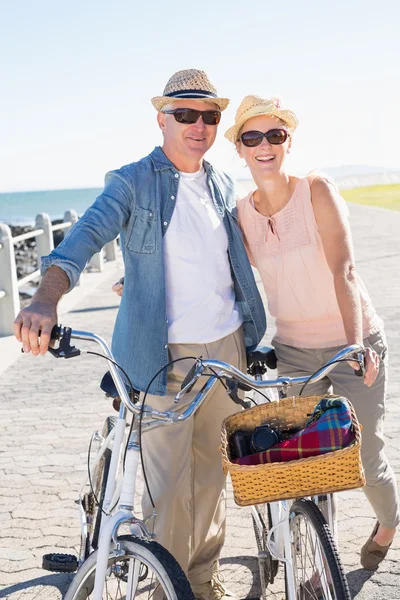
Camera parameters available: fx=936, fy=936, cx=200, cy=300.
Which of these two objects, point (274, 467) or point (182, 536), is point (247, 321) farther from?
point (274, 467)

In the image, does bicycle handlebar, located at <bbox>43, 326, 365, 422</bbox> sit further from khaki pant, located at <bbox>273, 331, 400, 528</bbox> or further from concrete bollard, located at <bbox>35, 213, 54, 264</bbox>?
concrete bollard, located at <bbox>35, 213, 54, 264</bbox>

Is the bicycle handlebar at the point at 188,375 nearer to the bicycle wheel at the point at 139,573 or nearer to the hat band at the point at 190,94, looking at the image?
the bicycle wheel at the point at 139,573

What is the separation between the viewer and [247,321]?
4.18 m

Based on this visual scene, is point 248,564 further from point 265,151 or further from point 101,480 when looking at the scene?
point 265,151

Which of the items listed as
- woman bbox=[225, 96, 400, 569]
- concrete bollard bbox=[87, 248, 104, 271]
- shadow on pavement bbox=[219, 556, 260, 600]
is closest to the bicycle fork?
woman bbox=[225, 96, 400, 569]

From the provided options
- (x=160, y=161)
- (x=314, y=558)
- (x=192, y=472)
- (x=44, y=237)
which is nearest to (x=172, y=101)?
(x=160, y=161)

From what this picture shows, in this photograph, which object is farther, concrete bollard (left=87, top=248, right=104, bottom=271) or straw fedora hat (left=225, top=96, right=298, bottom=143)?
concrete bollard (left=87, top=248, right=104, bottom=271)

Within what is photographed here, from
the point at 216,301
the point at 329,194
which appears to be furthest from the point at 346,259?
the point at 216,301

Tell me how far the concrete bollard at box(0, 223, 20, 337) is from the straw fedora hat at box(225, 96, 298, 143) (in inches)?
327

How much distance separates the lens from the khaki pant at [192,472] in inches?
156

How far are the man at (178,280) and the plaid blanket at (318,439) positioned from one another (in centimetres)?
87

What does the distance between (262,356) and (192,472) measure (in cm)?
68

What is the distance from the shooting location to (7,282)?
12102 mm

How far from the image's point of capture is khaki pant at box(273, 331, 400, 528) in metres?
4.20
